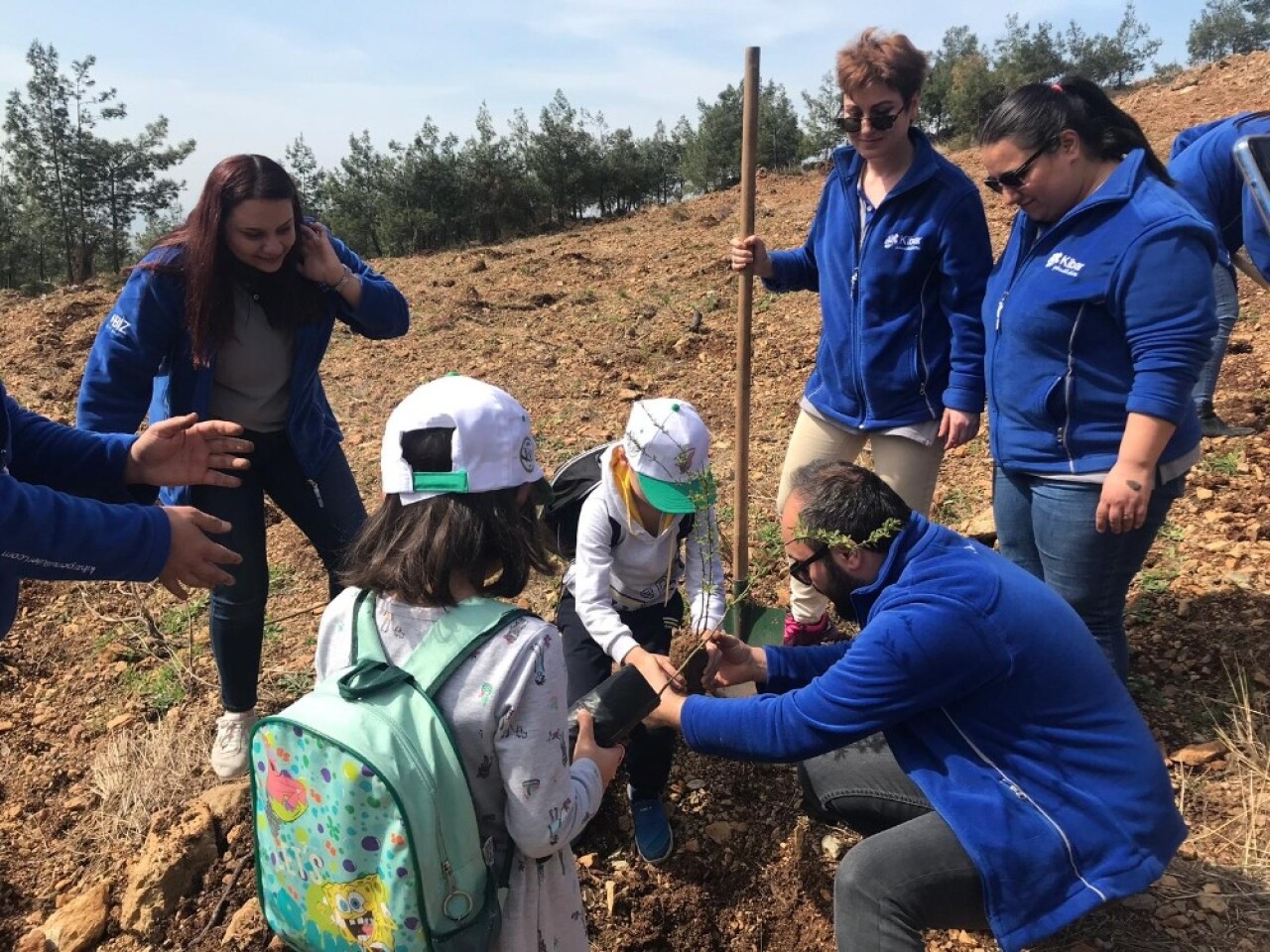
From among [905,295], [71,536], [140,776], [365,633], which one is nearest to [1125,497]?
[905,295]

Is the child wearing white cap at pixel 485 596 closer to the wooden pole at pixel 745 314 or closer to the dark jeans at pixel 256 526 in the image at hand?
the dark jeans at pixel 256 526

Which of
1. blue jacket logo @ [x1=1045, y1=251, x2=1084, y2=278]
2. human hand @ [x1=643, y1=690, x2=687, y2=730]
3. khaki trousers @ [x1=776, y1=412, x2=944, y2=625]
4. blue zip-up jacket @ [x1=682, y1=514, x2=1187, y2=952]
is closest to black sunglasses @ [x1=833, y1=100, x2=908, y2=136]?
blue jacket logo @ [x1=1045, y1=251, x2=1084, y2=278]

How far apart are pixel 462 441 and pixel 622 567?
47.1 inches

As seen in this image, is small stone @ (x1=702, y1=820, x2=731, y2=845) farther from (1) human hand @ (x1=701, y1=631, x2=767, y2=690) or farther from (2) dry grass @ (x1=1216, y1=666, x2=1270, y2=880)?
(2) dry grass @ (x1=1216, y1=666, x2=1270, y2=880)

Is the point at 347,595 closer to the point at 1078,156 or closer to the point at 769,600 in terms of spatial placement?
the point at 1078,156

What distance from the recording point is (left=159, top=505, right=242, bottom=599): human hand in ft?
5.19

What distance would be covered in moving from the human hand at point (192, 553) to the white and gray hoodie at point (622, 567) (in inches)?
38.5

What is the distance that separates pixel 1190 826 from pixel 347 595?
7.62 ft

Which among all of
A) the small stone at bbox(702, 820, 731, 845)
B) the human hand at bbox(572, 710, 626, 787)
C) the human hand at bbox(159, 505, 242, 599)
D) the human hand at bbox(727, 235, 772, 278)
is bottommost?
the small stone at bbox(702, 820, 731, 845)

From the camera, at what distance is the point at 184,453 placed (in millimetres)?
2014

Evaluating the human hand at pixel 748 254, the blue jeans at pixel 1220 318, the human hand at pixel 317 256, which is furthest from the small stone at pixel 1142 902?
the human hand at pixel 317 256

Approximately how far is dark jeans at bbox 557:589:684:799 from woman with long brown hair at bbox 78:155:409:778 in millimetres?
708

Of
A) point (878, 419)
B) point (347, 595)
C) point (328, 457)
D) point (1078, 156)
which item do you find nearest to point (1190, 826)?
point (878, 419)

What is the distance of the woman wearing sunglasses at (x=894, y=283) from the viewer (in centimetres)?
246
